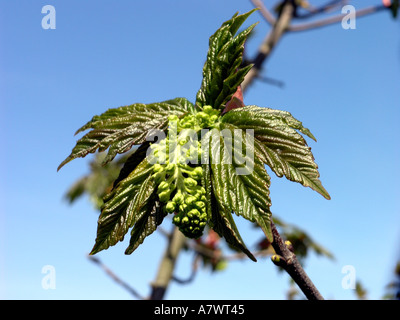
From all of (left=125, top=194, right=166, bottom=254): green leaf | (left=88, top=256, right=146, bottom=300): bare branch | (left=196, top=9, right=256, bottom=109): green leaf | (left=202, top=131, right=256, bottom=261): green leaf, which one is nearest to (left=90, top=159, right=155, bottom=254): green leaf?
(left=125, top=194, right=166, bottom=254): green leaf

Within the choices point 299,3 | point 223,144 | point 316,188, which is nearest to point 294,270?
point 316,188

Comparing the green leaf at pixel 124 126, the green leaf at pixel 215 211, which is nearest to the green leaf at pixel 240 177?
the green leaf at pixel 215 211

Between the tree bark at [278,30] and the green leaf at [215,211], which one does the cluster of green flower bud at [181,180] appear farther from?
the tree bark at [278,30]

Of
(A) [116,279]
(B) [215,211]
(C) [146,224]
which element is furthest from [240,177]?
(A) [116,279]

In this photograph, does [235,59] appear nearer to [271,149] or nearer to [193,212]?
[271,149]

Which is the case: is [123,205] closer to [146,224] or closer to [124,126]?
[146,224]
